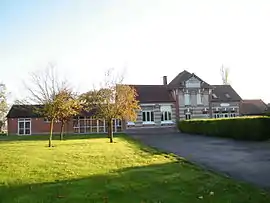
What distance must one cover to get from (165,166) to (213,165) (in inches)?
89.1

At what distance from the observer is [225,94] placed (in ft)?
188

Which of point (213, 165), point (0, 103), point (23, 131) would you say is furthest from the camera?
point (23, 131)

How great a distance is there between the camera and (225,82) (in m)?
72.5

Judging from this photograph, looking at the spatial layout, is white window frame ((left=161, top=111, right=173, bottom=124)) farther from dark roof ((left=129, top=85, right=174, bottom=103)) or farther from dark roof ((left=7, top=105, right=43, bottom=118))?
dark roof ((left=7, top=105, right=43, bottom=118))

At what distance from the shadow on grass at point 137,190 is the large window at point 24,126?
4087 centimetres

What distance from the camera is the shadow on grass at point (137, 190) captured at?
7.66 m

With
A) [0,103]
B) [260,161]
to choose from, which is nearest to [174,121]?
[0,103]

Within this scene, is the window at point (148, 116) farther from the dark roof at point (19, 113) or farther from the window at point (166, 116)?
the dark roof at point (19, 113)

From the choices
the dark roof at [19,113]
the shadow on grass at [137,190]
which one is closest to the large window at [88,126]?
the dark roof at [19,113]

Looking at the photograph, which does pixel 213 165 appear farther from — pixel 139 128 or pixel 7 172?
pixel 139 128

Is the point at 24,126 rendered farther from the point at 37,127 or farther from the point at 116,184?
the point at 116,184

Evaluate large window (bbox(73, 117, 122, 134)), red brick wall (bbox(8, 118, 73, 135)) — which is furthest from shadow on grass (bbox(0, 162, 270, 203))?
red brick wall (bbox(8, 118, 73, 135))

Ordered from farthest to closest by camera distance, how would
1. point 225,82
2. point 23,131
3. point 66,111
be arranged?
1. point 225,82
2. point 23,131
3. point 66,111

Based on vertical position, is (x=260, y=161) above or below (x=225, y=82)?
below
